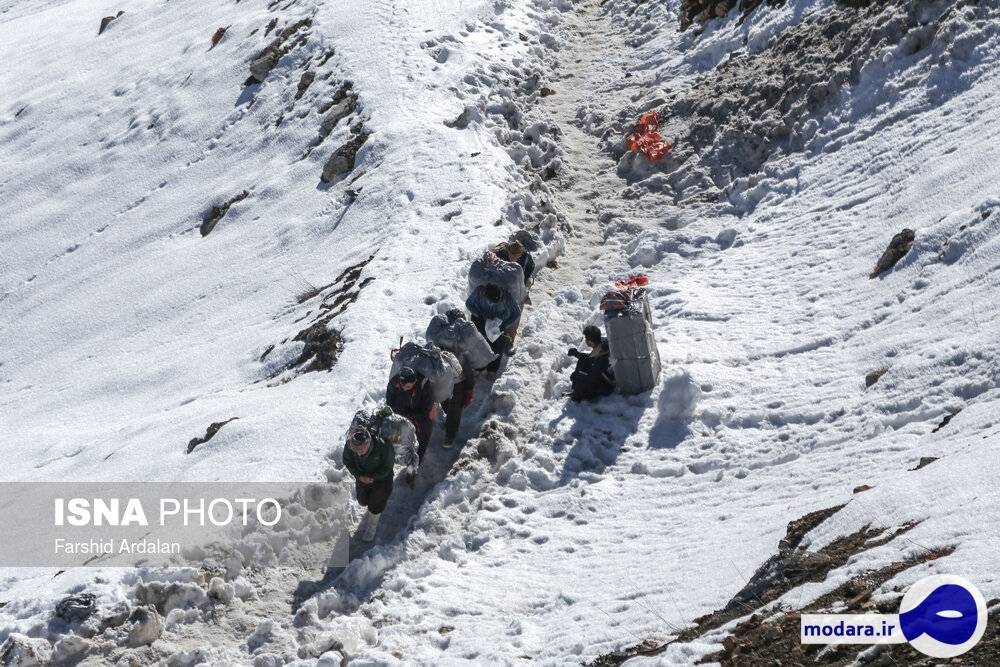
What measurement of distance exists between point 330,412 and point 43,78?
74.3 ft

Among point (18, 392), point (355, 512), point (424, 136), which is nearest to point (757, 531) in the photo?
point (355, 512)

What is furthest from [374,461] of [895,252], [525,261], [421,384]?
[895,252]

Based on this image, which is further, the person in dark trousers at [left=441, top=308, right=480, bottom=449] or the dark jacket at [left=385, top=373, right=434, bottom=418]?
the person in dark trousers at [left=441, top=308, right=480, bottom=449]

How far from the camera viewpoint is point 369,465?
10.9 meters

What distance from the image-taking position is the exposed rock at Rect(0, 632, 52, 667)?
968 centimetres

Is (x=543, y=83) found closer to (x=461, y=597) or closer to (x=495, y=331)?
(x=495, y=331)

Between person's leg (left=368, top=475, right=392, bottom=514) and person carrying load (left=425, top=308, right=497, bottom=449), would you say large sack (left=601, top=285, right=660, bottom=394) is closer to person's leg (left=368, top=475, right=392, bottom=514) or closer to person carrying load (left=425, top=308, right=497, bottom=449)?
person carrying load (left=425, top=308, right=497, bottom=449)

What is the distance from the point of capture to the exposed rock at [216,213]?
825 inches

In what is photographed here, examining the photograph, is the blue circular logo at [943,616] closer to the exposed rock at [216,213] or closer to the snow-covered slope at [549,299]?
the snow-covered slope at [549,299]

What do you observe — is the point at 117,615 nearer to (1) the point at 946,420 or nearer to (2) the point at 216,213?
(1) the point at 946,420

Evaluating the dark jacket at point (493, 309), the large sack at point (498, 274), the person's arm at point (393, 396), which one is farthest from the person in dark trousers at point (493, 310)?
the person's arm at point (393, 396)

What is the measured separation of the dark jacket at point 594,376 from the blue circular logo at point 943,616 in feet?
19.9

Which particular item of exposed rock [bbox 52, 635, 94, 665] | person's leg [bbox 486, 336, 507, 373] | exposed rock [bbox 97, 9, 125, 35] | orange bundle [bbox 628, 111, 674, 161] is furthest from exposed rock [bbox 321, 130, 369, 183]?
exposed rock [bbox 97, 9, 125, 35]

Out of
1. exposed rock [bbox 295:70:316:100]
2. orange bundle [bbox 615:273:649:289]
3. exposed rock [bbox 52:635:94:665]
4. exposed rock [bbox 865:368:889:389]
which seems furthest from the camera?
exposed rock [bbox 295:70:316:100]
